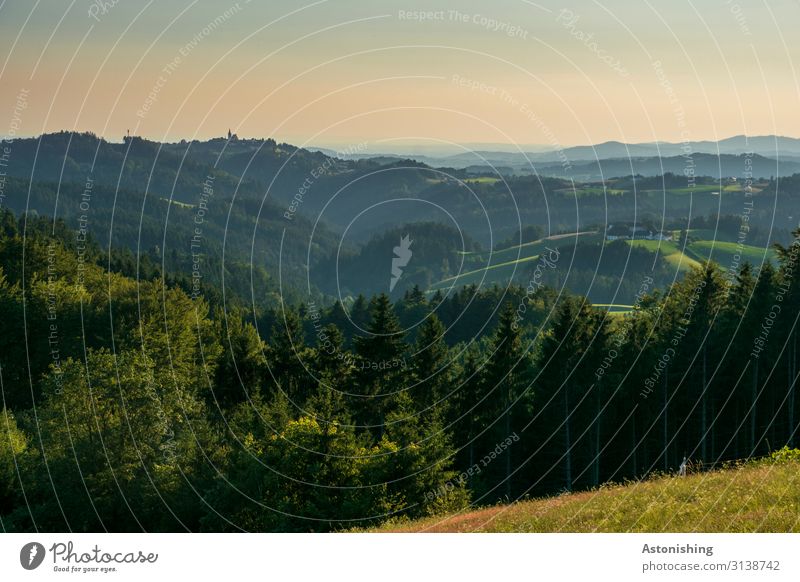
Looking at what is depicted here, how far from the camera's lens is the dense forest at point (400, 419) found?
161 ft

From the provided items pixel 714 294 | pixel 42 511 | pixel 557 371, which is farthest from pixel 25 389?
pixel 714 294

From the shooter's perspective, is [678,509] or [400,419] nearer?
[678,509]

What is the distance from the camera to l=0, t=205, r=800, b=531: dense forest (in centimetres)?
4906

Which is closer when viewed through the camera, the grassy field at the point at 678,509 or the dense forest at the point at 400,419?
the grassy field at the point at 678,509

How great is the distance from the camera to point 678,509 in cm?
1972

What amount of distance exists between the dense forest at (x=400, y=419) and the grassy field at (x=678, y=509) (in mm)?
18788

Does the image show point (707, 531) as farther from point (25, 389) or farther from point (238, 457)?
point (25, 389)

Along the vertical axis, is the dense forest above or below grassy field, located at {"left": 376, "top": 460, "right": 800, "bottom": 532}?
below

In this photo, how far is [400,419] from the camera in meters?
51.5

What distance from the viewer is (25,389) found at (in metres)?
91.6

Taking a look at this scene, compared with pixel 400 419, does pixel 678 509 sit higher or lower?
higher

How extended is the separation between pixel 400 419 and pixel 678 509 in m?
32.6

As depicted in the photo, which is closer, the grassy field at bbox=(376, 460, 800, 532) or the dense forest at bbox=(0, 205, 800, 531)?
the grassy field at bbox=(376, 460, 800, 532)

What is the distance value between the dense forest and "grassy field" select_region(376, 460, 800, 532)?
18.8 meters
